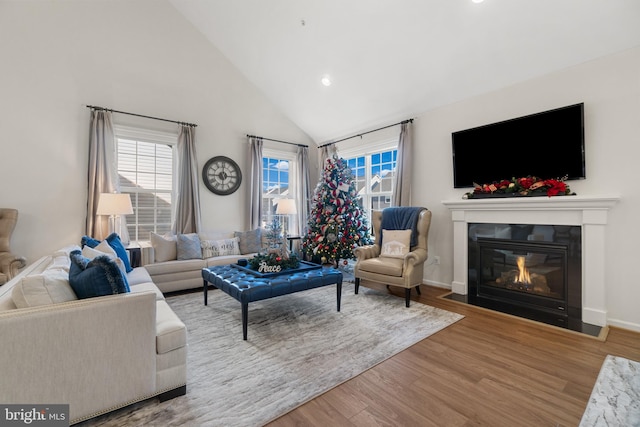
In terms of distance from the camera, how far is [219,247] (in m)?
4.74

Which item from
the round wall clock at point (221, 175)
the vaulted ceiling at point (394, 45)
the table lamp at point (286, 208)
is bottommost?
the table lamp at point (286, 208)

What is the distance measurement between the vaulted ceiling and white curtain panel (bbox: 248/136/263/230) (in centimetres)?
108

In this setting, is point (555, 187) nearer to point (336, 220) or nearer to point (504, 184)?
point (504, 184)

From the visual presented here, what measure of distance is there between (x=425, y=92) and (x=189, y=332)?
4.37 metres

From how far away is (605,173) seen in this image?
302cm

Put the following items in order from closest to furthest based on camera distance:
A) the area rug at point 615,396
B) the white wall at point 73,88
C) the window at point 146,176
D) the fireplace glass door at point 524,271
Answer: the area rug at point 615,396, the fireplace glass door at point 524,271, the white wall at point 73,88, the window at point 146,176

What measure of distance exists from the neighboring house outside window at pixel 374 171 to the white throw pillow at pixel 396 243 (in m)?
1.28

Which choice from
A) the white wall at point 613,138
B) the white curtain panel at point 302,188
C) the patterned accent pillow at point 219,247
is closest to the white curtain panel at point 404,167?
the white wall at point 613,138

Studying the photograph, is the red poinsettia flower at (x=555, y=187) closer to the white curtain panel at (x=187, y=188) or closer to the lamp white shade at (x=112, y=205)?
the white curtain panel at (x=187, y=188)

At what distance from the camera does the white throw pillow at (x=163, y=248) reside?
13.9 feet

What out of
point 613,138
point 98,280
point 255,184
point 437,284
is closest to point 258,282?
point 98,280

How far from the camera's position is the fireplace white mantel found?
9.66ft

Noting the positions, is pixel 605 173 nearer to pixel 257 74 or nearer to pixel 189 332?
pixel 189 332
